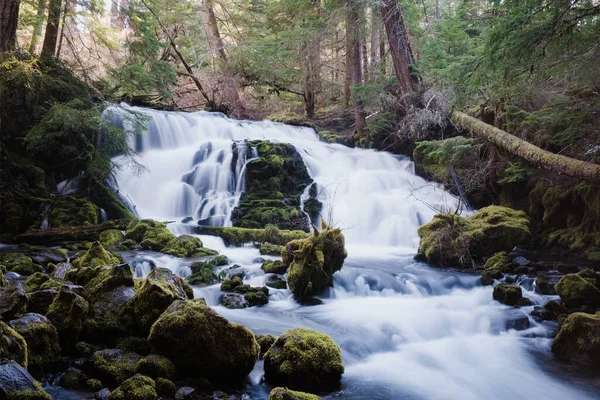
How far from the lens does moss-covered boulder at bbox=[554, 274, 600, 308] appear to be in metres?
6.95

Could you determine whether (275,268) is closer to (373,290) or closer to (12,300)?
(373,290)

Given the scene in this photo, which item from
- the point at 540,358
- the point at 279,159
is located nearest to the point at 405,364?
the point at 540,358

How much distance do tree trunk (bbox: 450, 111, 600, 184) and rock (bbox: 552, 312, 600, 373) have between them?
8.05 feet

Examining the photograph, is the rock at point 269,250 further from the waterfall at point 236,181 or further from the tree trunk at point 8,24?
the tree trunk at point 8,24

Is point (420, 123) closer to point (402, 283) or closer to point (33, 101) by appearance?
point (402, 283)

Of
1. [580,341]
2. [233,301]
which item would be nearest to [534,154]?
[580,341]

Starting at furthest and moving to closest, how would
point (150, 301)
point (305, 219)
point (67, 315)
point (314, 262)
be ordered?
point (305, 219) < point (314, 262) < point (150, 301) < point (67, 315)

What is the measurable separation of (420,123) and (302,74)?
603 cm

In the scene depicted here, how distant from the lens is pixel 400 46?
52.8 feet

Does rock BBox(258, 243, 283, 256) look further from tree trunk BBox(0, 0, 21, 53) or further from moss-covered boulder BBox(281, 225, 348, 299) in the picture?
tree trunk BBox(0, 0, 21, 53)

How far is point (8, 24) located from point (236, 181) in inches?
289

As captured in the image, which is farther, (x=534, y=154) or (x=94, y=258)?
(x=534, y=154)

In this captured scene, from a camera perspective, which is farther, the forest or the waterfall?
the waterfall

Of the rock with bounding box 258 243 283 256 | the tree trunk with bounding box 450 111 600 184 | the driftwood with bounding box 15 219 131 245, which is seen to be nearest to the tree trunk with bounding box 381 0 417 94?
the tree trunk with bounding box 450 111 600 184
